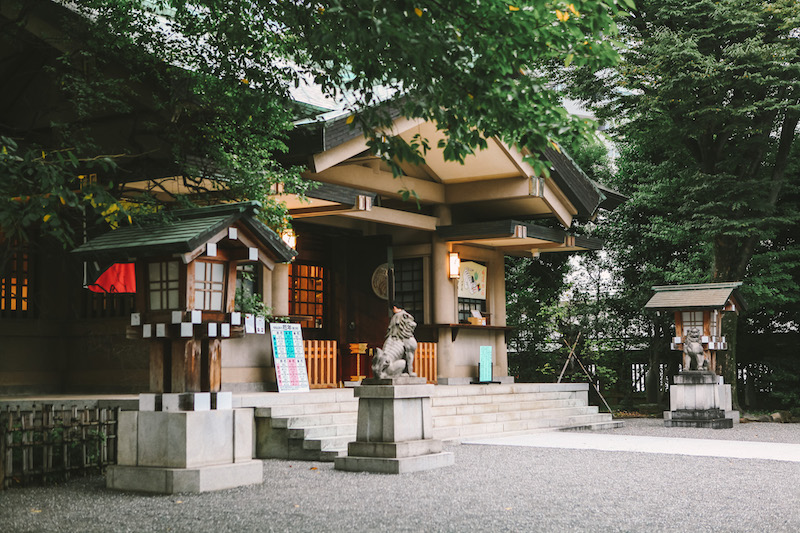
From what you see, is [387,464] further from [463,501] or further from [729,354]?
[729,354]

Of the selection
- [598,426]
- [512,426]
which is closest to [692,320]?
[598,426]

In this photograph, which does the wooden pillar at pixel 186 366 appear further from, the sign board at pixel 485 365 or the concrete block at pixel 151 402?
the sign board at pixel 485 365

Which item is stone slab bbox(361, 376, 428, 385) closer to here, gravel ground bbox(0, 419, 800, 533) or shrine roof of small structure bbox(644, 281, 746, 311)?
gravel ground bbox(0, 419, 800, 533)

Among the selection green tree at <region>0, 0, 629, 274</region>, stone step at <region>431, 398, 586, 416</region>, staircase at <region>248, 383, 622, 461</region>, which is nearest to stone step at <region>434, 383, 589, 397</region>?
staircase at <region>248, 383, 622, 461</region>

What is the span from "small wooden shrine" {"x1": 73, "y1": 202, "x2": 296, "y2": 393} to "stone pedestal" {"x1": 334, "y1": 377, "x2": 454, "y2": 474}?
1880 mm

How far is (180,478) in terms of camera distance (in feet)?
27.7

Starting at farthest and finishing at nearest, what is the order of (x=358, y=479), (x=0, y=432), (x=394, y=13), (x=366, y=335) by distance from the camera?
(x=366, y=335) < (x=358, y=479) < (x=0, y=432) < (x=394, y=13)

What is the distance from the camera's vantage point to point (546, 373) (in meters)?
23.8

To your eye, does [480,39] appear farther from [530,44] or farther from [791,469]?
[791,469]

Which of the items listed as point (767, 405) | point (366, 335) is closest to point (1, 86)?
point (366, 335)

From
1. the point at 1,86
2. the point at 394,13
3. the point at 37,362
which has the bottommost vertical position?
the point at 37,362

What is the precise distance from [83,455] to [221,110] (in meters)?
4.48

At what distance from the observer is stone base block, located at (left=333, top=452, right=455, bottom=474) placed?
9.88 m

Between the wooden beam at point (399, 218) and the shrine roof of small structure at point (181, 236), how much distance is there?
6.19 meters
